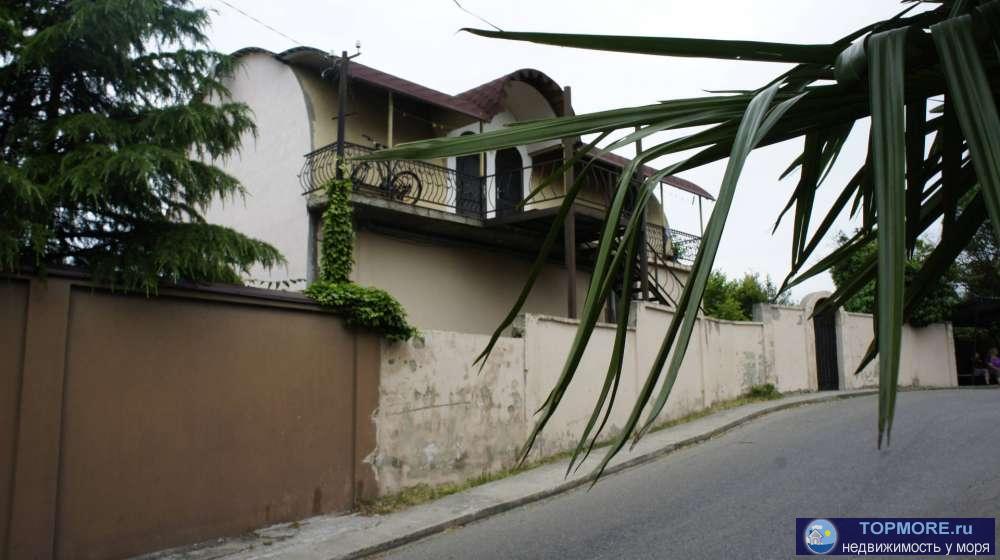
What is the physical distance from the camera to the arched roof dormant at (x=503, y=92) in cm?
1401

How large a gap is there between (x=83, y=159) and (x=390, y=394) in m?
4.18

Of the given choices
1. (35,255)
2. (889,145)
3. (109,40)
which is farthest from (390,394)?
(889,145)

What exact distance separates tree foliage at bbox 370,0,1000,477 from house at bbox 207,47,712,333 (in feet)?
33.9

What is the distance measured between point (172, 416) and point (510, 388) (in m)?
4.73

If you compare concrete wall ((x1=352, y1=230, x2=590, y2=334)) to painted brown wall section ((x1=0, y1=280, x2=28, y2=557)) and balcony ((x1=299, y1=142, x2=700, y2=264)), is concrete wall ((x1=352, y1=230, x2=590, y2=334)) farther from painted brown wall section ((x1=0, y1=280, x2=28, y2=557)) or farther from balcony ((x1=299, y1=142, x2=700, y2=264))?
painted brown wall section ((x1=0, y1=280, x2=28, y2=557))

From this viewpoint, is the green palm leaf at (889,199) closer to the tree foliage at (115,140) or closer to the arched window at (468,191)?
the tree foliage at (115,140)

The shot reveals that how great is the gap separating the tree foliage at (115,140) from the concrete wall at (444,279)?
19.2ft

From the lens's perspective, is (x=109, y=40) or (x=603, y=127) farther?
(x=109, y=40)

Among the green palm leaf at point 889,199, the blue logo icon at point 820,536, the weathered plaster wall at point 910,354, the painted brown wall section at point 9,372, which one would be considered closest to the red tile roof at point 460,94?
the blue logo icon at point 820,536

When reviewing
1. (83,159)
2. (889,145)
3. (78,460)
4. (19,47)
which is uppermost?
(19,47)

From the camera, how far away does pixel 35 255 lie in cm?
595

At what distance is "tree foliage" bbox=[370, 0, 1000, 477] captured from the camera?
1.07 meters

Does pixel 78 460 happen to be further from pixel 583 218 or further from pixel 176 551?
pixel 583 218

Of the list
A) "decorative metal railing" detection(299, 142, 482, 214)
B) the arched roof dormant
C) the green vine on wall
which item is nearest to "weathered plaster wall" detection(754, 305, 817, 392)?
the arched roof dormant
